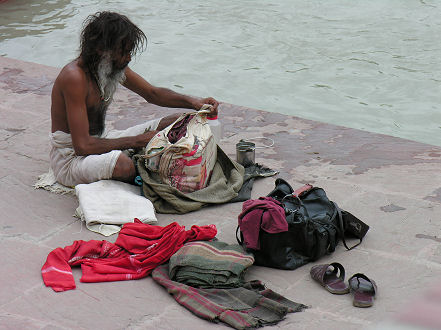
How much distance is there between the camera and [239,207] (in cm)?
403

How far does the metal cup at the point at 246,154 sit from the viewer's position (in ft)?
14.8

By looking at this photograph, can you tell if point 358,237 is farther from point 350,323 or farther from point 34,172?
point 34,172

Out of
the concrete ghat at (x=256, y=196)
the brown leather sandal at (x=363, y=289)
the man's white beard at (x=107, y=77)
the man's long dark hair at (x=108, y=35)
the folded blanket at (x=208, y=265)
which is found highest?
the man's long dark hair at (x=108, y=35)

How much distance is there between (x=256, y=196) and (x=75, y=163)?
3.85 ft

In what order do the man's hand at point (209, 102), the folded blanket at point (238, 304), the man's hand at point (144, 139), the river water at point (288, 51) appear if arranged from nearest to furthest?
the folded blanket at point (238, 304) < the man's hand at point (144, 139) < the man's hand at point (209, 102) < the river water at point (288, 51)

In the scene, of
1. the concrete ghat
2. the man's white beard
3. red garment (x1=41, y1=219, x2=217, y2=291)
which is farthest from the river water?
red garment (x1=41, y1=219, x2=217, y2=291)

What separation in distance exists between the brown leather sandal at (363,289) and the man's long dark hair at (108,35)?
6.03ft

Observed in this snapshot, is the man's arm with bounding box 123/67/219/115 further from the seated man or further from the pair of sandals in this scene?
the pair of sandals

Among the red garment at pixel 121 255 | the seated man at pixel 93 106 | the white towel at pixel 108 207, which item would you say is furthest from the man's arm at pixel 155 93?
the red garment at pixel 121 255

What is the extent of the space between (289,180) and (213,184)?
59 cm

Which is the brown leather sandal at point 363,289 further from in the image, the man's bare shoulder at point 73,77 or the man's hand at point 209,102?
the man's bare shoulder at point 73,77

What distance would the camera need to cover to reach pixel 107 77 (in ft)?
13.3

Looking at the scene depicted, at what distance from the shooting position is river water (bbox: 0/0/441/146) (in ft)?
24.8

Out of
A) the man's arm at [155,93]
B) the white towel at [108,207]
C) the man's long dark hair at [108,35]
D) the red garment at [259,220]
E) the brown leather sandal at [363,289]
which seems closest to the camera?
the brown leather sandal at [363,289]
